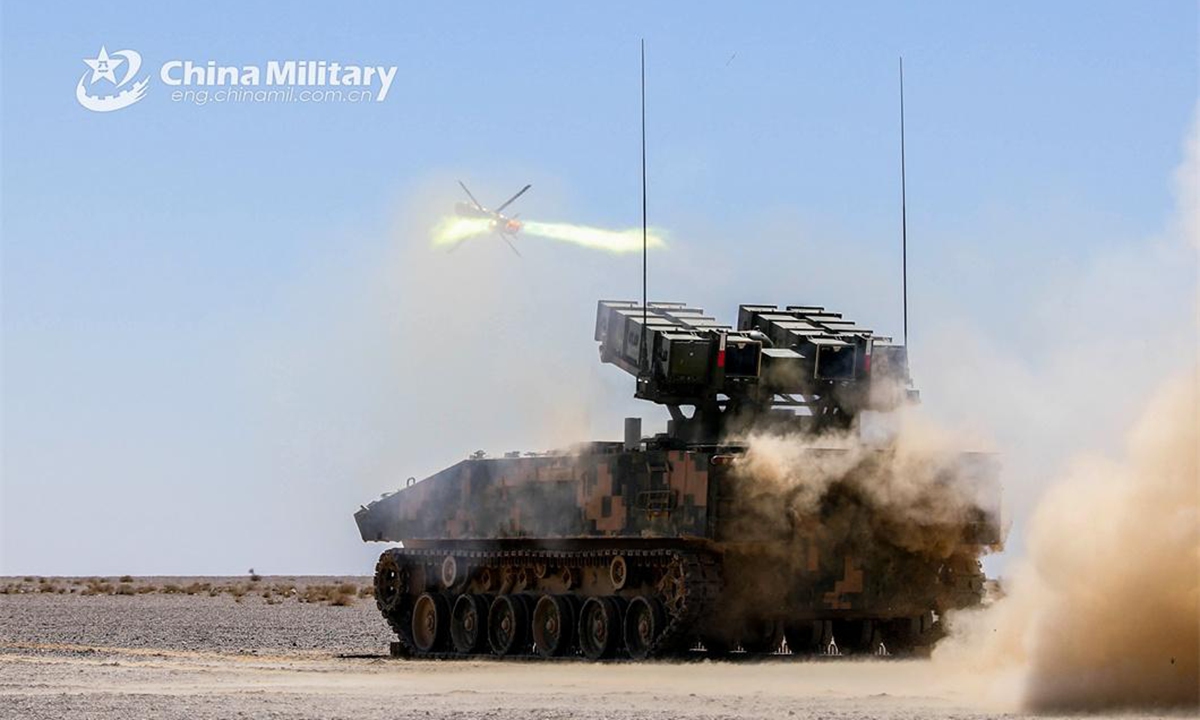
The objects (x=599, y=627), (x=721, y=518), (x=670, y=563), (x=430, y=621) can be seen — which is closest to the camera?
(x=721, y=518)

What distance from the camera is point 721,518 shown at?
31.7 m

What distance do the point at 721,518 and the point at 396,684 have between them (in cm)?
575

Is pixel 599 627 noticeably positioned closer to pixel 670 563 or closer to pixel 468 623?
pixel 670 563

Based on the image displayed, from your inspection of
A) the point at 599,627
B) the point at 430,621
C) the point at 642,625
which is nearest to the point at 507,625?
the point at 430,621

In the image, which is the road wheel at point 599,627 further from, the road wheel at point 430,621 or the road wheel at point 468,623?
the road wheel at point 430,621

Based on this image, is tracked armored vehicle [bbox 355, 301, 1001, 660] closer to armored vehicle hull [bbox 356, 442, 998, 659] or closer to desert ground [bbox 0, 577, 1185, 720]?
armored vehicle hull [bbox 356, 442, 998, 659]

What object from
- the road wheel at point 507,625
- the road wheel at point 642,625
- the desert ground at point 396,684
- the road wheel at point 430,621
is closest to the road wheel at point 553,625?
the road wheel at point 507,625

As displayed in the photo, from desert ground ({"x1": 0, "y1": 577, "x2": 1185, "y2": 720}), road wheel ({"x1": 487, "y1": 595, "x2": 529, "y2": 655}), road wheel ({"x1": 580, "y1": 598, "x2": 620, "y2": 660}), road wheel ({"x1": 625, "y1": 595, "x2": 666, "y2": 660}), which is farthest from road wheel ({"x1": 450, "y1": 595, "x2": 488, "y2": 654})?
road wheel ({"x1": 625, "y1": 595, "x2": 666, "y2": 660})

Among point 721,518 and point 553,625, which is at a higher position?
point 721,518

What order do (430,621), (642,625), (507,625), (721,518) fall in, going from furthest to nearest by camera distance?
(430,621) → (507,625) → (642,625) → (721,518)

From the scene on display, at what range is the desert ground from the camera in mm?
22547

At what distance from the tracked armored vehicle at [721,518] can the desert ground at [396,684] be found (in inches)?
45.9

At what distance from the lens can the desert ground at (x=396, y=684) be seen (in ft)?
74.0

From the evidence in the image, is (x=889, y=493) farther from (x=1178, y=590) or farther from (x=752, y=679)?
(x=1178, y=590)
